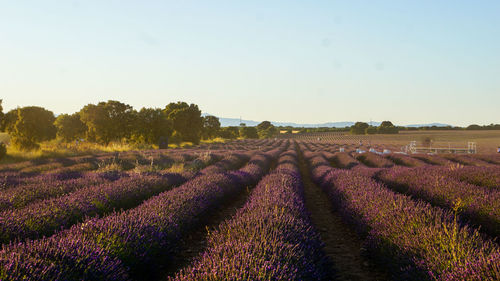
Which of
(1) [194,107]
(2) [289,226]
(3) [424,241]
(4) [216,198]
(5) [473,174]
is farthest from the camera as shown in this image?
(1) [194,107]

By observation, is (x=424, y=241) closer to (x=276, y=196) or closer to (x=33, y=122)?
(x=276, y=196)

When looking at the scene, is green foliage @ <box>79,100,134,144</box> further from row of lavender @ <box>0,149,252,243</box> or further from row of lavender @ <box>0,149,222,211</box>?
row of lavender @ <box>0,149,252,243</box>

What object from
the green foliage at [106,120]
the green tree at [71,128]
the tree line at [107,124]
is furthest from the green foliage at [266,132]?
the green foliage at [106,120]

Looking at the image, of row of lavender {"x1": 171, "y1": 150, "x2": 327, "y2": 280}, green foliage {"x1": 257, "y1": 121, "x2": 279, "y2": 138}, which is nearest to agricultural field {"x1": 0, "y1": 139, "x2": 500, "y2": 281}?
row of lavender {"x1": 171, "y1": 150, "x2": 327, "y2": 280}

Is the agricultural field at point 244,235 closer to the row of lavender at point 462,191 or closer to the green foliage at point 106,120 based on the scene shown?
the row of lavender at point 462,191

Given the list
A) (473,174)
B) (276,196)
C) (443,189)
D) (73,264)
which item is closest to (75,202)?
(73,264)

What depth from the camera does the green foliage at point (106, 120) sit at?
27.5m

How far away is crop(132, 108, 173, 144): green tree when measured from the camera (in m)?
32.6

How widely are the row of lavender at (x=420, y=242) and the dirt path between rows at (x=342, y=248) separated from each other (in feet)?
0.70

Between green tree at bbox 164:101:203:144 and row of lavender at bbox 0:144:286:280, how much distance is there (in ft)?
130

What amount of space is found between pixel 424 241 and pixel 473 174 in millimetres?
6728

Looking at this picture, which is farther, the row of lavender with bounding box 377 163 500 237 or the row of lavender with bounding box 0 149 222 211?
the row of lavender with bounding box 0 149 222 211

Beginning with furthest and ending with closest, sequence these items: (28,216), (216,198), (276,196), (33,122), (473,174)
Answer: (33,122) < (473,174) < (216,198) < (276,196) < (28,216)

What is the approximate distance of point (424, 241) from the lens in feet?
10.2
